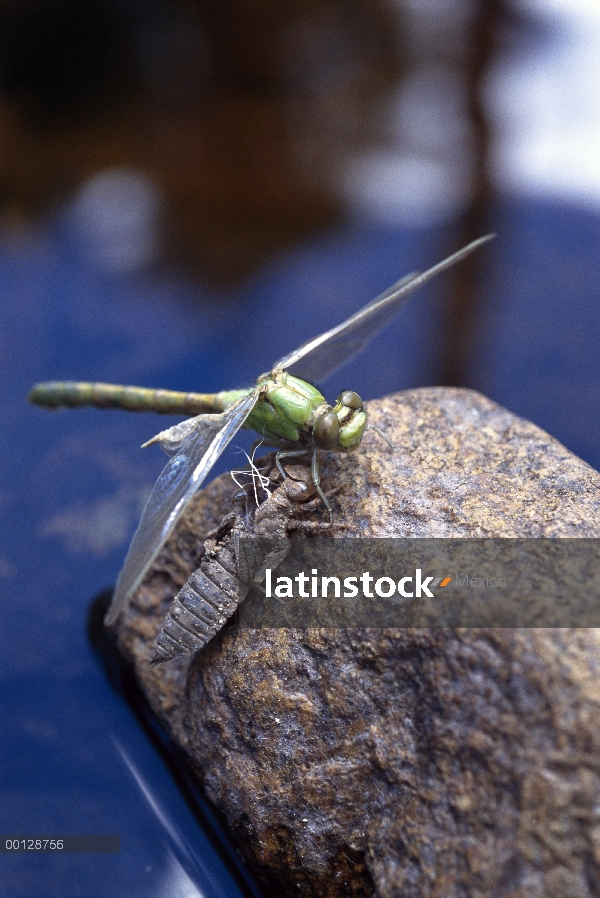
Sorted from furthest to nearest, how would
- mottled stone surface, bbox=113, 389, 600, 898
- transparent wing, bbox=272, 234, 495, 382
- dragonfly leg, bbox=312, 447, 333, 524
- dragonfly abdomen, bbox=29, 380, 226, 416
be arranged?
dragonfly abdomen, bbox=29, 380, 226, 416, transparent wing, bbox=272, 234, 495, 382, dragonfly leg, bbox=312, 447, 333, 524, mottled stone surface, bbox=113, 389, 600, 898

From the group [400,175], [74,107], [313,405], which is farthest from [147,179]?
[313,405]

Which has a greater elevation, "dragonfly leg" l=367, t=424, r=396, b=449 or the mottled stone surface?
"dragonfly leg" l=367, t=424, r=396, b=449

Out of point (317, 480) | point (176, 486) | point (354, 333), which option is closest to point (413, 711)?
point (317, 480)

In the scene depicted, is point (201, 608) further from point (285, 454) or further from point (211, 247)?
point (211, 247)

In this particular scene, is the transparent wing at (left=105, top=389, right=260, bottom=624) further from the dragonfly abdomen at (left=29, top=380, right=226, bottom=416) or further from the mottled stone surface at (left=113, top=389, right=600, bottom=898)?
the dragonfly abdomen at (left=29, top=380, right=226, bottom=416)

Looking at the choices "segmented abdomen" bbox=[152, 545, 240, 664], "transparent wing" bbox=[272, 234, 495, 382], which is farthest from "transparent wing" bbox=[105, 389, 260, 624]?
"transparent wing" bbox=[272, 234, 495, 382]

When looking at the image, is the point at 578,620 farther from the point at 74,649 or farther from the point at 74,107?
the point at 74,107

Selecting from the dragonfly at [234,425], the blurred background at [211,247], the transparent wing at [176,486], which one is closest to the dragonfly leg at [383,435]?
the dragonfly at [234,425]

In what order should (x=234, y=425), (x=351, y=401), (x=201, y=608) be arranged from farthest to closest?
1. (x=234, y=425)
2. (x=351, y=401)
3. (x=201, y=608)
